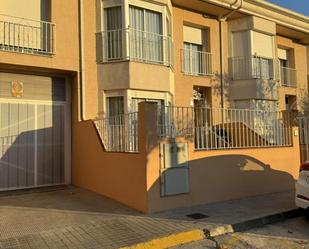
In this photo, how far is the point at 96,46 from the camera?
12.0 meters

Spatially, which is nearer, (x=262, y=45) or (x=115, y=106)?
(x=115, y=106)

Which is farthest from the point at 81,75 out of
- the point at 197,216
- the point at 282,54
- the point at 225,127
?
the point at 282,54

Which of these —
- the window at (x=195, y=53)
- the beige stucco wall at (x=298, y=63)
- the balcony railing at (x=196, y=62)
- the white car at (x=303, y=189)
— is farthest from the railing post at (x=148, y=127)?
the beige stucco wall at (x=298, y=63)

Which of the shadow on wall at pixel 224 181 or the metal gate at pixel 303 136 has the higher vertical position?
the metal gate at pixel 303 136

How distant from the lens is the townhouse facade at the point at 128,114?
8.57 meters

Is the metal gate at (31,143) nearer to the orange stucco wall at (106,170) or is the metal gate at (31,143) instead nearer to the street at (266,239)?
the orange stucco wall at (106,170)

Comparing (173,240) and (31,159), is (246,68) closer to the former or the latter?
(31,159)

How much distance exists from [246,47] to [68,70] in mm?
8409

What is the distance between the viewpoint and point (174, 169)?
8.40 m

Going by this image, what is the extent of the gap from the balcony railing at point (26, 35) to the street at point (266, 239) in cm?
769

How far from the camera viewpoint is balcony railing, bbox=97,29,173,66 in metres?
11.8

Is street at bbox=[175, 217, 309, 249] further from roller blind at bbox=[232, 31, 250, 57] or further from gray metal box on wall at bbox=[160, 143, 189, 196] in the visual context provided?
roller blind at bbox=[232, 31, 250, 57]

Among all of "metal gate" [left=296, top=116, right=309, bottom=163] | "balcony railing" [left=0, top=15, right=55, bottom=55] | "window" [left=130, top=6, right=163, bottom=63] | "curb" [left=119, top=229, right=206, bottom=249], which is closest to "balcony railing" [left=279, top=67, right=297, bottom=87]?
"metal gate" [left=296, top=116, right=309, bottom=163]

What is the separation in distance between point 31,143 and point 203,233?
273 inches
